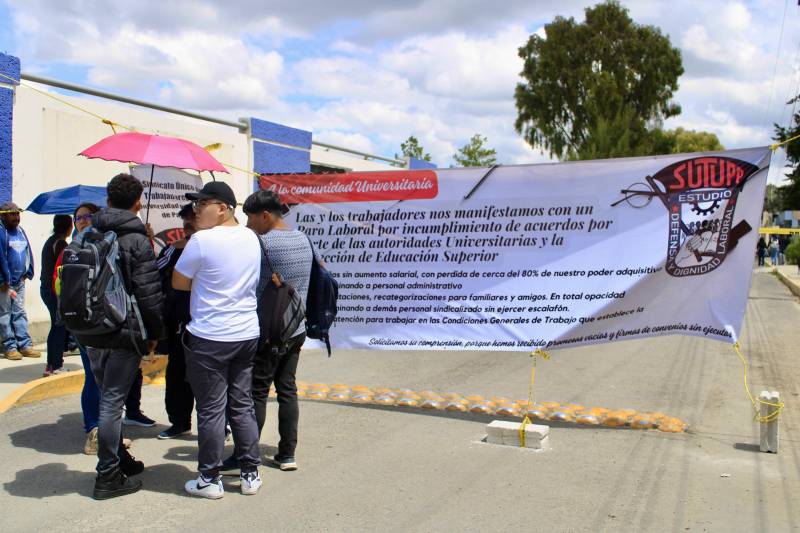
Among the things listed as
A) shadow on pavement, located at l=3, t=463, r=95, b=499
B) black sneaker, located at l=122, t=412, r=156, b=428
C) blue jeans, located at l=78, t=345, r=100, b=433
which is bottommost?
shadow on pavement, located at l=3, t=463, r=95, b=499

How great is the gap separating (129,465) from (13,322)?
498 cm

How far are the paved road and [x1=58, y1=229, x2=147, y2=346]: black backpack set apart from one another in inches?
43.4

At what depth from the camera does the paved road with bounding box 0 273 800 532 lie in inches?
168

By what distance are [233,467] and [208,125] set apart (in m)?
9.94

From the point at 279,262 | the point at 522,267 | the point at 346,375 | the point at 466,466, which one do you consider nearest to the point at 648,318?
the point at 522,267

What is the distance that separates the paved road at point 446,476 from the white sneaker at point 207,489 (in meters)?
0.07

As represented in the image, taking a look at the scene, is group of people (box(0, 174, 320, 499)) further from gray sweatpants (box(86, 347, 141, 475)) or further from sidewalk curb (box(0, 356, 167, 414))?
sidewalk curb (box(0, 356, 167, 414))

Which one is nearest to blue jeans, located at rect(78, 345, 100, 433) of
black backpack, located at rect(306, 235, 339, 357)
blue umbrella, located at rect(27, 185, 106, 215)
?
black backpack, located at rect(306, 235, 339, 357)

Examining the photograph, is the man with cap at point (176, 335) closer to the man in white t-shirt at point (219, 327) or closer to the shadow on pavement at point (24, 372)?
the man in white t-shirt at point (219, 327)

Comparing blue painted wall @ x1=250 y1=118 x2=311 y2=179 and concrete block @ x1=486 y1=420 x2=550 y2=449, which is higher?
blue painted wall @ x1=250 y1=118 x2=311 y2=179

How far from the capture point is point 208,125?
45.2ft

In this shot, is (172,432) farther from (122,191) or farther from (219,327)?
(122,191)

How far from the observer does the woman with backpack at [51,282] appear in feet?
24.2

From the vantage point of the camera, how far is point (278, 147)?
15.7 m
